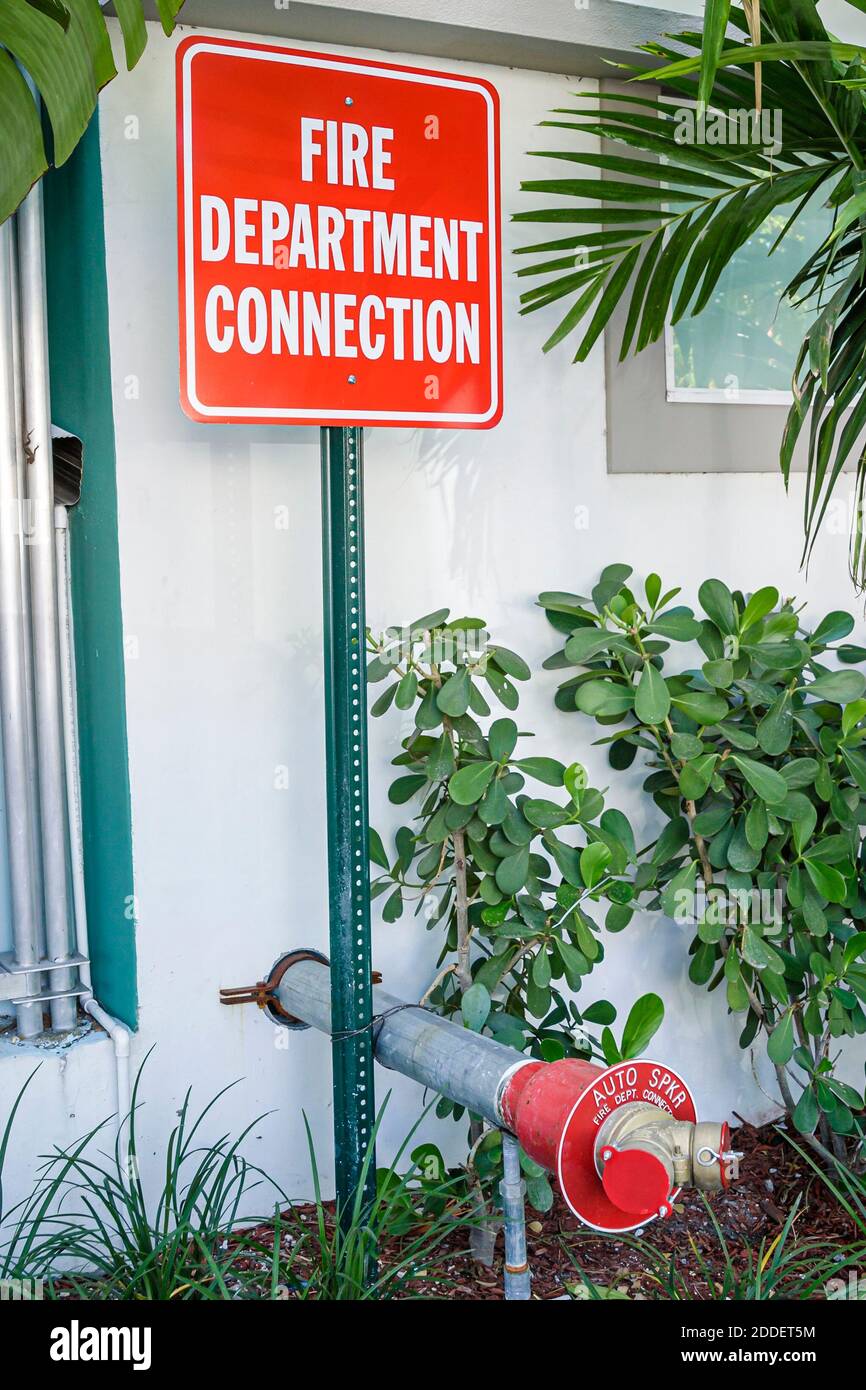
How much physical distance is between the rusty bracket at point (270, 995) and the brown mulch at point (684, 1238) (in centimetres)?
39

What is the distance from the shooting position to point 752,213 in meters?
2.42

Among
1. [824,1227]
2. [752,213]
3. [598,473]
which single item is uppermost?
[752,213]

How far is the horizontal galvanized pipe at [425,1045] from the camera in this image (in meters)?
2.01

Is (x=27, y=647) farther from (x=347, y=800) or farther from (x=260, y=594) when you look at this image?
(x=347, y=800)

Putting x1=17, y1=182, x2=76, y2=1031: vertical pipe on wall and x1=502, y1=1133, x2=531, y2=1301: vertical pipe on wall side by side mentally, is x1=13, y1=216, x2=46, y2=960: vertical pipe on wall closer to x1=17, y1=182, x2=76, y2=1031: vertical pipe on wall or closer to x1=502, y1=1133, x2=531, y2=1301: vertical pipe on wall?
x1=17, y1=182, x2=76, y2=1031: vertical pipe on wall

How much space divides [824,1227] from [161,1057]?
4.93 ft

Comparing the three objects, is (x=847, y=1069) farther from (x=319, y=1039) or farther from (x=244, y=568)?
(x=244, y=568)

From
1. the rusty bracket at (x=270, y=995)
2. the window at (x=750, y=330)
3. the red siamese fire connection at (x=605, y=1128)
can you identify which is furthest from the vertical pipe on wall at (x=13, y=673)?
the window at (x=750, y=330)

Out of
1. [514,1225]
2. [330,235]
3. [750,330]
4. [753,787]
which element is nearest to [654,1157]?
[514,1225]

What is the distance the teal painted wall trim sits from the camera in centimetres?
243

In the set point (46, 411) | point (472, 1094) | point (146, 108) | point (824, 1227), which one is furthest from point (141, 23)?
point (824, 1227)

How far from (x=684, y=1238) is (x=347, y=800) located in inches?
52.5

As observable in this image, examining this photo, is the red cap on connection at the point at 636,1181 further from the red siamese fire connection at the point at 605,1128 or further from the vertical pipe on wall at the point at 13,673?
the vertical pipe on wall at the point at 13,673
